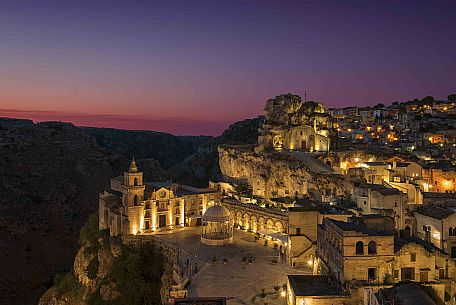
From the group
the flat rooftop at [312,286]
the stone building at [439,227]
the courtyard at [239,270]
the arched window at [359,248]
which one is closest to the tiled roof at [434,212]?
the stone building at [439,227]

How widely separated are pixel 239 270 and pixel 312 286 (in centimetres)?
936

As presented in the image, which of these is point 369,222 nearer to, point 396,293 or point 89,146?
point 396,293

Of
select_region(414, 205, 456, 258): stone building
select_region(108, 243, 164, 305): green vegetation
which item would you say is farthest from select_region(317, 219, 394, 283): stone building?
select_region(108, 243, 164, 305): green vegetation

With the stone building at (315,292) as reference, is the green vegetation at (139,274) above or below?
below

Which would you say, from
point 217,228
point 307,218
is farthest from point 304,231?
point 217,228

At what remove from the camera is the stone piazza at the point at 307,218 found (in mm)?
29000

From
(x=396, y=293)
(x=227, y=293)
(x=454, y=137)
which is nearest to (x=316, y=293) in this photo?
(x=396, y=293)

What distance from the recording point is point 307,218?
3928cm

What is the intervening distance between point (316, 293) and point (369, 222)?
9.28m

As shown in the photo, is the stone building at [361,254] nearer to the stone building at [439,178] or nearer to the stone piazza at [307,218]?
the stone piazza at [307,218]

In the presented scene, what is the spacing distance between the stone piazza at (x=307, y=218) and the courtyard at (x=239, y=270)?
123 millimetres

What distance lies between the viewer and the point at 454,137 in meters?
68.6

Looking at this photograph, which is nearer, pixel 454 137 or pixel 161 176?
pixel 454 137

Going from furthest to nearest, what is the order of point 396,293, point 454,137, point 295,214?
point 454,137
point 295,214
point 396,293
